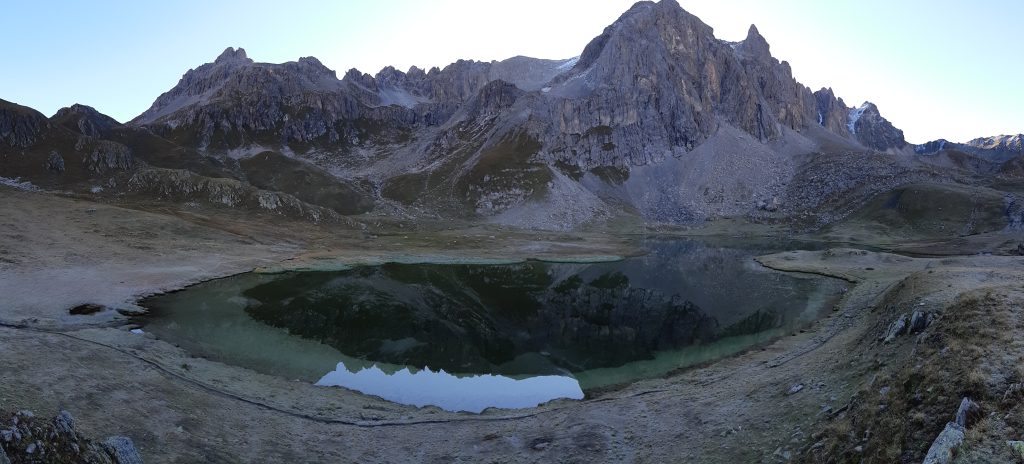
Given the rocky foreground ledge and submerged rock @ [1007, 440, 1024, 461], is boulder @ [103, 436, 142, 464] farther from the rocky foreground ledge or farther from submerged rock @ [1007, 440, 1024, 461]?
submerged rock @ [1007, 440, 1024, 461]

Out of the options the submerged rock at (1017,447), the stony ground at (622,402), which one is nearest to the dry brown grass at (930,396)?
the stony ground at (622,402)

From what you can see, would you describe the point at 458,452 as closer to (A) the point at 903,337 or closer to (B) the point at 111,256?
(A) the point at 903,337

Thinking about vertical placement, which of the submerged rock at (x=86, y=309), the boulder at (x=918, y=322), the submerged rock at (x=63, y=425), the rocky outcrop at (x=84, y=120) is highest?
the rocky outcrop at (x=84, y=120)

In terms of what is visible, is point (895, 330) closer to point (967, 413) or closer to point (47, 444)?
point (967, 413)

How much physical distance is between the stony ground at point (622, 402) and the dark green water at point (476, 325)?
2.85 meters

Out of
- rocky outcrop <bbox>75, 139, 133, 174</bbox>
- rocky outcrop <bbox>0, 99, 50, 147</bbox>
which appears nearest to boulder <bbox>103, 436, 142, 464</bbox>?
rocky outcrop <bbox>75, 139, 133, 174</bbox>

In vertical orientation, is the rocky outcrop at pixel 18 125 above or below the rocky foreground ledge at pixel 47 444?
above

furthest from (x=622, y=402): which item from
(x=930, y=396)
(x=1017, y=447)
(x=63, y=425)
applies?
(x=63, y=425)

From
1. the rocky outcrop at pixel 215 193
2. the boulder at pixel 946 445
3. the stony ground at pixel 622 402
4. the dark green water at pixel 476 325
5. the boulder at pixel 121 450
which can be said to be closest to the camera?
the boulder at pixel 946 445

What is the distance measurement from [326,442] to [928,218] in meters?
160

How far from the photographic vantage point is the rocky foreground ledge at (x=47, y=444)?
1126cm

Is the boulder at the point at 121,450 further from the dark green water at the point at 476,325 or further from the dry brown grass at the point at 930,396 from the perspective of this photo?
the dry brown grass at the point at 930,396

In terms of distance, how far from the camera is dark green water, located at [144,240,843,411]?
3148 cm

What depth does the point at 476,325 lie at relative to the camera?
44906 millimetres
